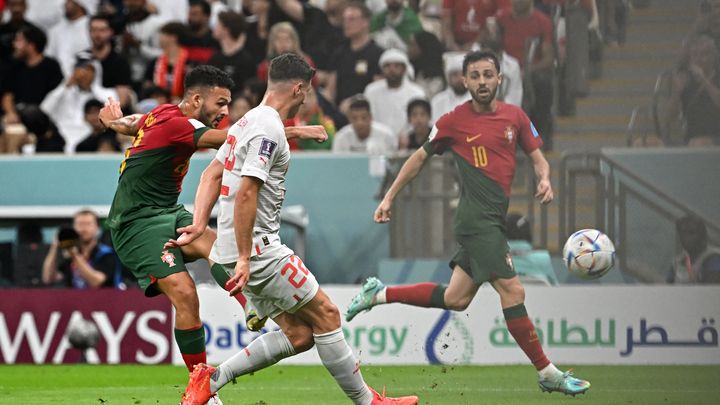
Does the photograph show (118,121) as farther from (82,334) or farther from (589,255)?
(82,334)

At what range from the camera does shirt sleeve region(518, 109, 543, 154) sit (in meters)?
12.0

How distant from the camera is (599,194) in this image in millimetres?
13695

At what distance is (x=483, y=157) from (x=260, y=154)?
4136mm

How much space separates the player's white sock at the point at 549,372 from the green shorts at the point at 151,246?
9.62 feet

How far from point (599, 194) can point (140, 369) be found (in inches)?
182

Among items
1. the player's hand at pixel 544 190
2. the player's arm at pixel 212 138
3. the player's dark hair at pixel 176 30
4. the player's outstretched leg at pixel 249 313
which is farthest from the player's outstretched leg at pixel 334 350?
the player's dark hair at pixel 176 30

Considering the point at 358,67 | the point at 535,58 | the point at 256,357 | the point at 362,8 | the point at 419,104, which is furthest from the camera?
the point at 362,8

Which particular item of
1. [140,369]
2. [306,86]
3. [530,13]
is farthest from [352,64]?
[306,86]

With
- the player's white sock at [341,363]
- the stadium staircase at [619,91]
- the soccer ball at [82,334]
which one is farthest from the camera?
the soccer ball at [82,334]

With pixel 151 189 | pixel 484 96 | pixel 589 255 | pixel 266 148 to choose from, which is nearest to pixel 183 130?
pixel 151 189

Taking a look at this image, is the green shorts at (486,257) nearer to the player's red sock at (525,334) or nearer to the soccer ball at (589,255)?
the player's red sock at (525,334)

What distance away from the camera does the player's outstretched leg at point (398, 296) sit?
472 inches

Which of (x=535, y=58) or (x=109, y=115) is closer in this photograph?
(x=109, y=115)

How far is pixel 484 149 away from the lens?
12062 millimetres
